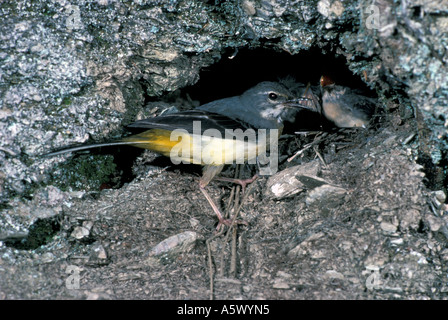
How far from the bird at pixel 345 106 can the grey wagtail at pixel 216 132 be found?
1.57ft

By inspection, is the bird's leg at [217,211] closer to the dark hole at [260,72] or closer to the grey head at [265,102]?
the grey head at [265,102]

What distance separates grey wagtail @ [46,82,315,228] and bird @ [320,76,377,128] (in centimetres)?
48

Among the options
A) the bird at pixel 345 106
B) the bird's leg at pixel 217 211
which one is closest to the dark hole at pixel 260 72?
the bird at pixel 345 106

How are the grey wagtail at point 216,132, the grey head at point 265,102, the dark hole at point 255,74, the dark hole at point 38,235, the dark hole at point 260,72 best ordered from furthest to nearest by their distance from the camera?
the dark hole at point 260,72
the grey head at point 265,102
the dark hole at point 255,74
the grey wagtail at point 216,132
the dark hole at point 38,235

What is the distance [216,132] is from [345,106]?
181 centimetres

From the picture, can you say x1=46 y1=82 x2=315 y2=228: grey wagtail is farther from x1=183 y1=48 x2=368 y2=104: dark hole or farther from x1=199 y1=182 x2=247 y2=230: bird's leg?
x1=183 y1=48 x2=368 y2=104: dark hole

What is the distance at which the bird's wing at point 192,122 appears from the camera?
4566 mm

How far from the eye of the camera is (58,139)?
14.3ft

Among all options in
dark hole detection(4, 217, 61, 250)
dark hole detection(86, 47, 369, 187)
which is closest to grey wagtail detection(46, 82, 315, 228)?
dark hole detection(86, 47, 369, 187)

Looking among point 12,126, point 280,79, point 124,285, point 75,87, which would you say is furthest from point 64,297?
point 280,79

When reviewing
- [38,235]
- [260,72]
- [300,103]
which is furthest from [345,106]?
[38,235]

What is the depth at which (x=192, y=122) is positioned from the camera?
4742mm

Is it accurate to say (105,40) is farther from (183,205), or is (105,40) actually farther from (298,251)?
(298,251)

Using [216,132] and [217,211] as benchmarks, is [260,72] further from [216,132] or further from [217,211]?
[217,211]
